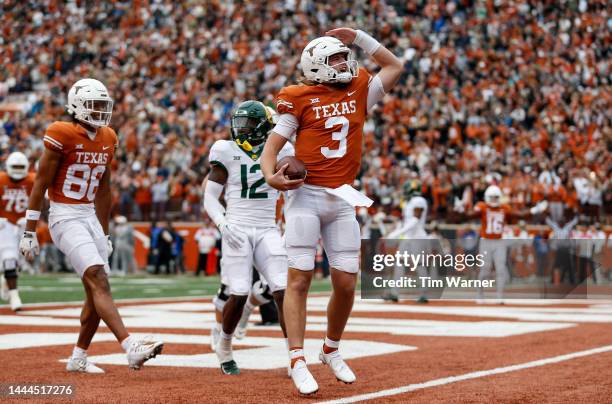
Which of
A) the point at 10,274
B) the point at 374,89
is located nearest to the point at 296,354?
the point at 374,89

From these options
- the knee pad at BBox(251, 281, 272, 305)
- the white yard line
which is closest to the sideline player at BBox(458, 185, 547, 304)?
the knee pad at BBox(251, 281, 272, 305)

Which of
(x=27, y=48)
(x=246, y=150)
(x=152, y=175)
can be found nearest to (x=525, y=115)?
(x=152, y=175)

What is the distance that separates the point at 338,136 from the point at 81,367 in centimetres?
237

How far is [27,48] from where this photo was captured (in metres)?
35.9

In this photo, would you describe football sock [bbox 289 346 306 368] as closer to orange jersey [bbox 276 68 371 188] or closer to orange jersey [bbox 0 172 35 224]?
orange jersey [bbox 276 68 371 188]

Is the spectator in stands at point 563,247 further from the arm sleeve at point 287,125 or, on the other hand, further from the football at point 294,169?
the football at point 294,169

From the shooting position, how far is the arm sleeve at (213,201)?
26.2 ft

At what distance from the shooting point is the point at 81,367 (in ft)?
25.3

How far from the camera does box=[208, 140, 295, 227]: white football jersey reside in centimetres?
803

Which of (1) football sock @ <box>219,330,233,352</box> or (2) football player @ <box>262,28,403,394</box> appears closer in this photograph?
(2) football player @ <box>262,28,403,394</box>

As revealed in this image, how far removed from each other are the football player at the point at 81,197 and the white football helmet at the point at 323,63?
1707 mm

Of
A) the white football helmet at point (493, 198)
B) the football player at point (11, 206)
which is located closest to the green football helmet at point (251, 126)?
the football player at point (11, 206)

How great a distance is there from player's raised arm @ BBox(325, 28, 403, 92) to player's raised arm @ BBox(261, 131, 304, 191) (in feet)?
2.35

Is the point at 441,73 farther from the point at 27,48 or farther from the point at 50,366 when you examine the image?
the point at 50,366
